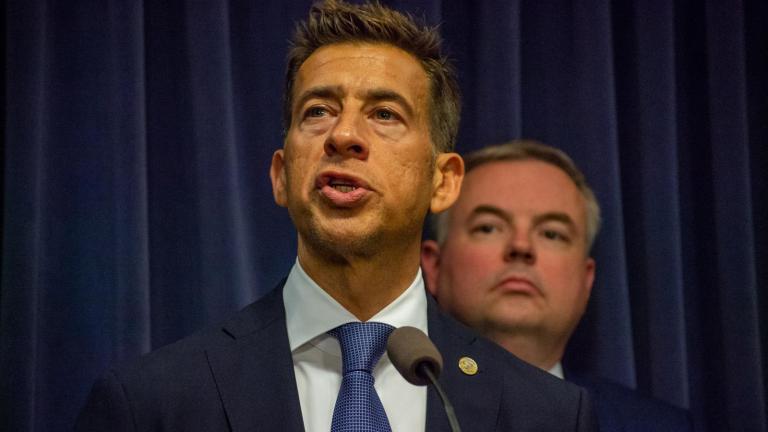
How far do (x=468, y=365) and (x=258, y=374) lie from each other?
1.11ft

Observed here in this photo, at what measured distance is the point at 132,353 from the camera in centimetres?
212

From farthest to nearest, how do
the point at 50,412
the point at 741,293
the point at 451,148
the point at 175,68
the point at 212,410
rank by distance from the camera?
the point at 741,293 → the point at 175,68 → the point at 50,412 → the point at 451,148 → the point at 212,410

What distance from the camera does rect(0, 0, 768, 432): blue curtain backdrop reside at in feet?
6.98

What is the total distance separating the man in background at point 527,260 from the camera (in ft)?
7.77

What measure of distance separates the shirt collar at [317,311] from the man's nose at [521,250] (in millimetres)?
694

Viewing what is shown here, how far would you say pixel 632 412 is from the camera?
7.76 ft

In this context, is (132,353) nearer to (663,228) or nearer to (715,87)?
(663,228)

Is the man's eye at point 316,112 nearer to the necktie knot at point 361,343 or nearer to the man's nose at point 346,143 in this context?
the man's nose at point 346,143

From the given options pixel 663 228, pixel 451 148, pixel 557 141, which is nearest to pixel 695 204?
pixel 663 228

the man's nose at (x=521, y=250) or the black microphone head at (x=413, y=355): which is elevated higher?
the man's nose at (x=521, y=250)

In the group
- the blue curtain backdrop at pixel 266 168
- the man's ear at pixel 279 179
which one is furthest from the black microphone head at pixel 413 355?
the blue curtain backdrop at pixel 266 168

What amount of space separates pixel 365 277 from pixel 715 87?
4.18 ft

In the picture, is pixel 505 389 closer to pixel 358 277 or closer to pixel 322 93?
pixel 358 277

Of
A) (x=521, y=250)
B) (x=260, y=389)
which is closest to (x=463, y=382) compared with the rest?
(x=260, y=389)
